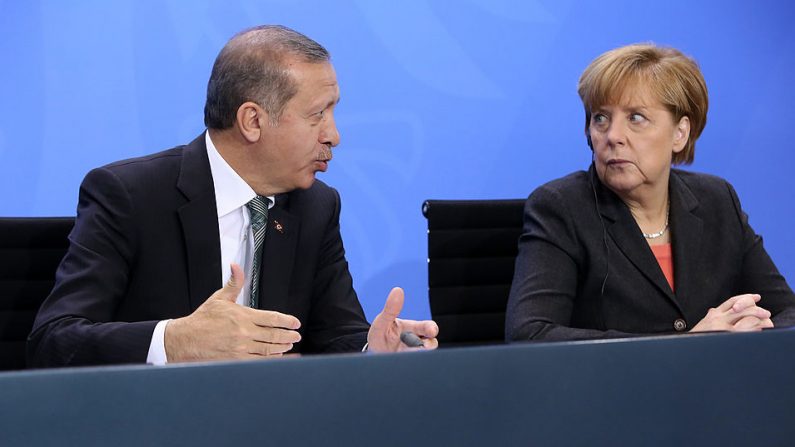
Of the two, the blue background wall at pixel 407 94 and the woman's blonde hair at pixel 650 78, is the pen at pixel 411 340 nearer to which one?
the woman's blonde hair at pixel 650 78

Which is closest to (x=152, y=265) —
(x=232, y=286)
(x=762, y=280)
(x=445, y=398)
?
(x=232, y=286)

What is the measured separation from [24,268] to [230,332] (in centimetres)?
81

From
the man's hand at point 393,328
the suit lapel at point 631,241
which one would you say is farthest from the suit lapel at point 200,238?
the suit lapel at point 631,241

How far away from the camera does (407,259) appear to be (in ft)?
10.3

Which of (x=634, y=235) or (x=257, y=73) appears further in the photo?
(x=634, y=235)

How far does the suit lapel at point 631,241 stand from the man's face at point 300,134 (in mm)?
678

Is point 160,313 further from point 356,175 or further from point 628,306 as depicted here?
point 356,175

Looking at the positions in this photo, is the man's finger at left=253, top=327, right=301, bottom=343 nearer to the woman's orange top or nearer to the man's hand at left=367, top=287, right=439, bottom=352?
the man's hand at left=367, top=287, right=439, bottom=352

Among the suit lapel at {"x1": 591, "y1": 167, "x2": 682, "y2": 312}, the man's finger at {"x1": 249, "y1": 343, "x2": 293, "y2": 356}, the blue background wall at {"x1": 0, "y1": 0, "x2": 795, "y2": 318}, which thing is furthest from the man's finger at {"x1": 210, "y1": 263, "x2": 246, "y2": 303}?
the blue background wall at {"x1": 0, "y1": 0, "x2": 795, "y2": 318}

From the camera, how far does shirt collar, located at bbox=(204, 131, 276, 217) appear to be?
75.4 inches

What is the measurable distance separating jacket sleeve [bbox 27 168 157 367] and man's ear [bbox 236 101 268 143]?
28cm

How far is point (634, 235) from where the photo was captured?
2.11 m

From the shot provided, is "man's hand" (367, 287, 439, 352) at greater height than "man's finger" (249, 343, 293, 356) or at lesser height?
greater

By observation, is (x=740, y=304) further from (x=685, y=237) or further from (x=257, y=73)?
(x=257, y=73)
